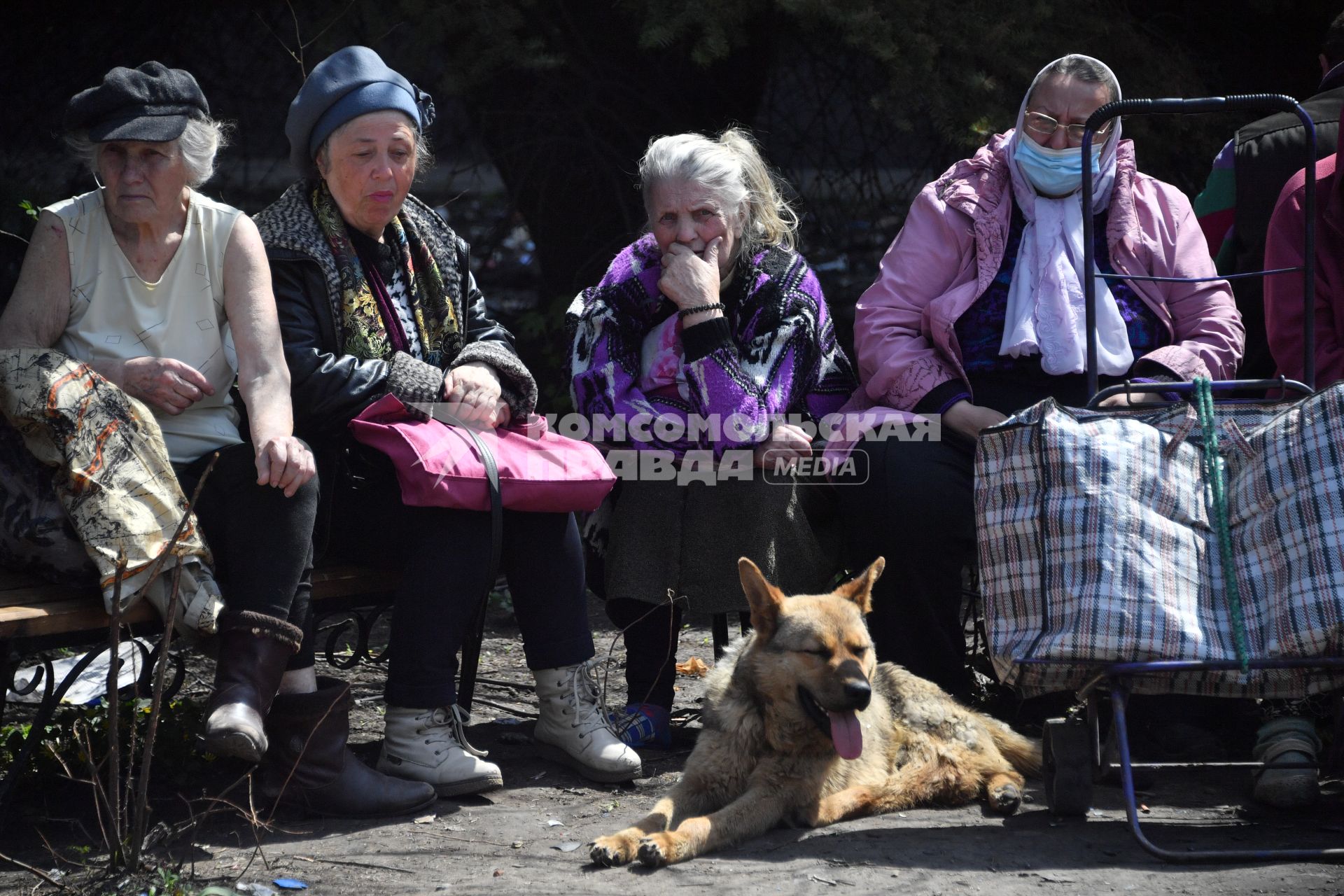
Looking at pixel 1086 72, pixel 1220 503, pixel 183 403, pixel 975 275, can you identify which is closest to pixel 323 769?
pixel 183 403

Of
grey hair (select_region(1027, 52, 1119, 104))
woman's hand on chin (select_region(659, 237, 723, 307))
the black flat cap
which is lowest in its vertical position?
woman's hand on chin (select_region(659, 237, 723, 307))

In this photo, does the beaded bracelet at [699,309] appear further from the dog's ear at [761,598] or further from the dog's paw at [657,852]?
the dog's paw at [657,852]

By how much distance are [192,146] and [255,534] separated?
42.6 inches

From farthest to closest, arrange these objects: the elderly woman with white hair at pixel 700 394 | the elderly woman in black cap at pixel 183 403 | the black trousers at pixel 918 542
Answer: the elderly woman with white hair at pixel 700 394 < the black trousers at pixel 918 542 < the elderly woman in black cap at pixel 183 403

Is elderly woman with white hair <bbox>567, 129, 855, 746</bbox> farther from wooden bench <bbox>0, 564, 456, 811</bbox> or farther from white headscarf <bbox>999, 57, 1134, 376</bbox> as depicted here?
wooden bench <bbox>0, 564, 456, 811</bbox>

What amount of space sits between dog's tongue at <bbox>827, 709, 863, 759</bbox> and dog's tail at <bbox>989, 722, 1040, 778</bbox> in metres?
0.57

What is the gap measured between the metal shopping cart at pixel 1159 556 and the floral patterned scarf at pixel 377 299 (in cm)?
172

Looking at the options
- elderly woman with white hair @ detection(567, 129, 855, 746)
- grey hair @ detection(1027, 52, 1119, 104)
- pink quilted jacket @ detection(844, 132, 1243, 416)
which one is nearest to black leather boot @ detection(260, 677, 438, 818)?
elderly woman with white hair @ detection(567, 129, 855, 746)

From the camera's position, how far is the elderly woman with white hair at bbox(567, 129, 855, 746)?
4133 mm

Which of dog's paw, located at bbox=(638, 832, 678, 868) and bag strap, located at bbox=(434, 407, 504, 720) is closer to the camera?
dog's paw, located at bbox=(638, 832, 678, 868)

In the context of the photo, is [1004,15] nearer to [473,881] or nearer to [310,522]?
[310,522]

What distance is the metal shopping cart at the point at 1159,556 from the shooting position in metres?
3.05

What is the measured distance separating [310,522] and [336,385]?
474 mm

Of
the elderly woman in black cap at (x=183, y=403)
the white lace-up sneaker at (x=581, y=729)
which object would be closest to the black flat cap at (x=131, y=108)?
the elderly woman in black cap at (x=183, y=403)
